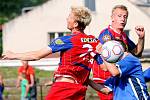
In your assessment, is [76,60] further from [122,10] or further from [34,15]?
[34,15]

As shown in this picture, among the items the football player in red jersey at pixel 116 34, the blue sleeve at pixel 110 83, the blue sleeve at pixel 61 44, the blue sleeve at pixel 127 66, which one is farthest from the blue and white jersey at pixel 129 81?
the football player in red jersey at pixel 116 34

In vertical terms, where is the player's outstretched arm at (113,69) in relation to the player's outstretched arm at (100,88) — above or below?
above

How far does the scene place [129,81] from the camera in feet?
29.5

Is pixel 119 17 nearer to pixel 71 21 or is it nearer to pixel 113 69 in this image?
pixel 71 21

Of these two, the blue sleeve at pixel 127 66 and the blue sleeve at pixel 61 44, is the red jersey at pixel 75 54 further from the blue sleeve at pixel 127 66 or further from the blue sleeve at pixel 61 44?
the blue sleeve at pixel 127 66

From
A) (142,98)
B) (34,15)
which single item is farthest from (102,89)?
(34,15)

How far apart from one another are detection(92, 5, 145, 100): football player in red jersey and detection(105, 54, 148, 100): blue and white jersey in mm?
1269

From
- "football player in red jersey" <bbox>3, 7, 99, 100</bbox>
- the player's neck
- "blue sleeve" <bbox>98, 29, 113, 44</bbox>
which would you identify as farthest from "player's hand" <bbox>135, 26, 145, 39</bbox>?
"football player in red jersey" <bbox>3, 7, 99, 100</bbox>

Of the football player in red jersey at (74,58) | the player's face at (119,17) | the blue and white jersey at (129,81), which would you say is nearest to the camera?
the blue and white jersey at (129,81)

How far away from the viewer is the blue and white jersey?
29.0 ft

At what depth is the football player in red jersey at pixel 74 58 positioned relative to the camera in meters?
9.72

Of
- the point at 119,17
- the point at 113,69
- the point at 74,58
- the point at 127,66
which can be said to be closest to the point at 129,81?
the point at 127,66

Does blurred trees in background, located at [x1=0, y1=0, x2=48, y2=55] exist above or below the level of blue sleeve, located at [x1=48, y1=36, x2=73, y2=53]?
below

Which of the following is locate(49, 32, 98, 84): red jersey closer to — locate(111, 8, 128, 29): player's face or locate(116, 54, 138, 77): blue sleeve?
locate(111, 8, 128, 29): player's face
